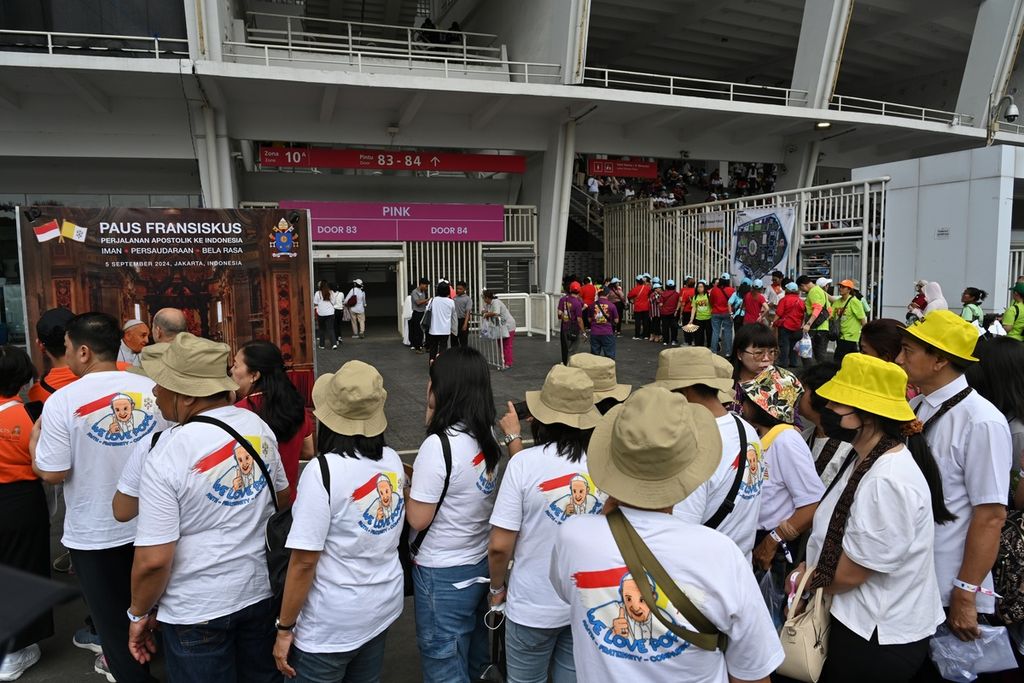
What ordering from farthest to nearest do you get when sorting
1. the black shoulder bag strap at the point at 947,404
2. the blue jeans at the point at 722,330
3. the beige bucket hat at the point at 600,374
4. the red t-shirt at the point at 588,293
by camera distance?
the blue jeans at the point at 722,330
the red t-shirt at the point at 588,293
the beige bucket hat at the point at 600,374
the black shoulder bag strap at the point at 947,404

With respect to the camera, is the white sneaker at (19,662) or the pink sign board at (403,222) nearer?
the white sneaker at (19,662)

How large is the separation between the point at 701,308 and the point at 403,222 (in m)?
7.93

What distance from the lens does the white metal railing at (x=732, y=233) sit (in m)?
14.0

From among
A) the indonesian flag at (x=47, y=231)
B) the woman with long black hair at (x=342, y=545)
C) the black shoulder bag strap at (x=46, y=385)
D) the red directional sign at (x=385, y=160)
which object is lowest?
the woman with long black hair at (x=342, y=545)

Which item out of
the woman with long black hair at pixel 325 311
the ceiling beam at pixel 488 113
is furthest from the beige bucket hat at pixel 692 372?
the ceiling beam at pixel 488 113

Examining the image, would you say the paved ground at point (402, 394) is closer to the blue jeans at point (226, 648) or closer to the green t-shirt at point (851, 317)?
the blue jeans at point (226, 648)

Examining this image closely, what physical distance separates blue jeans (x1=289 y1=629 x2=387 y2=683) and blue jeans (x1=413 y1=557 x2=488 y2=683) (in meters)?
0.20

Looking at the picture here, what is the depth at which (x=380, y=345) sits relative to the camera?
51.2 feet

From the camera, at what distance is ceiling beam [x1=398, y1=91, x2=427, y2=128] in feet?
47.7

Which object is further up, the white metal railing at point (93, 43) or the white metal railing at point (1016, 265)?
the white metal railing at point (93, 43)

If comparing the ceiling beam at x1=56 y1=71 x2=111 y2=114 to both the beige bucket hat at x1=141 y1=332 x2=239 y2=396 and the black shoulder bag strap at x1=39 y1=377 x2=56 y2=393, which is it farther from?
the beige bucket hat at x1=141 y1=332 x2=239 y2=396

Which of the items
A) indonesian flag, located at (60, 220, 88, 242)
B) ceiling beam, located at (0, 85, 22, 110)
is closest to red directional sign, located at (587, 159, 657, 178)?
ceiling beam, located at (0, 85, 22, 110)

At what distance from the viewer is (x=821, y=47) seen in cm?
1670

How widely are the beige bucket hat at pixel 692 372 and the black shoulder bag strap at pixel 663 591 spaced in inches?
49.9
